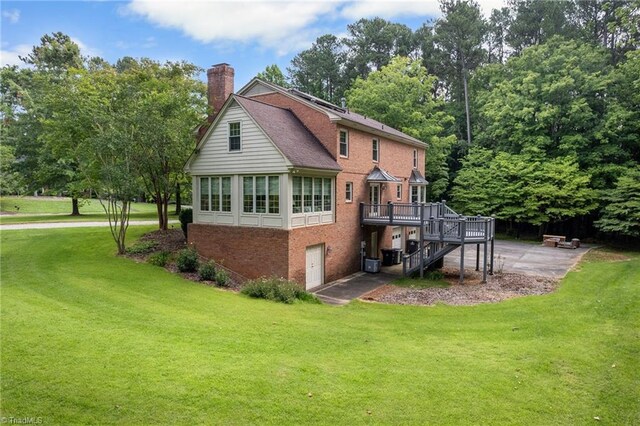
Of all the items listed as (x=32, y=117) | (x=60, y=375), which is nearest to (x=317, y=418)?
(x=60, y=375)

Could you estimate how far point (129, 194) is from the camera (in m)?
17.7

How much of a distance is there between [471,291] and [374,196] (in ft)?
28.9

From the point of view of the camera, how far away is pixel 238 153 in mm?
17703

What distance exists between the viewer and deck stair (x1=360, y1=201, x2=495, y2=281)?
755 inches

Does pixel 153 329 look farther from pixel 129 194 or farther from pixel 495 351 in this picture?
pixel 129 194

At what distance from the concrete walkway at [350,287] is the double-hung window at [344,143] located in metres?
6.41

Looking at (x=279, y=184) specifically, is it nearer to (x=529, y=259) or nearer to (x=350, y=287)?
(x=350, y=287)

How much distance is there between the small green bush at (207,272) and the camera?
651 inches

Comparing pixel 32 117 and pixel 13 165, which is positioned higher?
pixel 32 117

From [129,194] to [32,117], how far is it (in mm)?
25952

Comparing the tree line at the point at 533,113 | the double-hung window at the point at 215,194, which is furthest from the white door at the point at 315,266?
the tree line at the point at 533,113

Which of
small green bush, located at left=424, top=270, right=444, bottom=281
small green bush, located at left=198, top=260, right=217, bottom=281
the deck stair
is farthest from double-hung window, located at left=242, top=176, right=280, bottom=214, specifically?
small green bush, located at left=424, top=270, right=444, bottom=281

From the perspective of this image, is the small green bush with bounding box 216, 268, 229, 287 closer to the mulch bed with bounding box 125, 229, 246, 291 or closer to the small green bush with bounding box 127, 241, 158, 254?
the mulch bed with bounding box 125, 229, 246, 291

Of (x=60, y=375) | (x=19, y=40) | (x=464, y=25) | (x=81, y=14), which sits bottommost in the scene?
(x=60, y=375)
